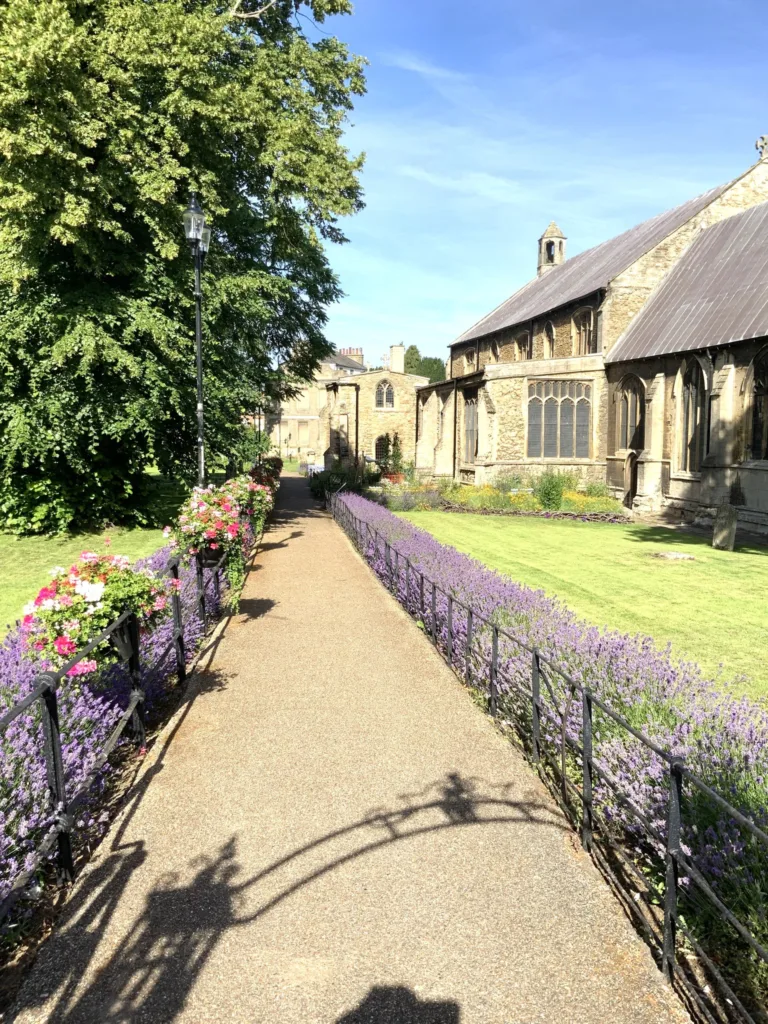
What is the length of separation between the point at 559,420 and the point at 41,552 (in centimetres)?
2263

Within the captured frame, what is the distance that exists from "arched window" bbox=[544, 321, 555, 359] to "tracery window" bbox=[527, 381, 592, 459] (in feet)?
21.5

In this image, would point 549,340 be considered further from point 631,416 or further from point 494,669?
point 494,669

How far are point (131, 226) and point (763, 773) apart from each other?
17727 mm

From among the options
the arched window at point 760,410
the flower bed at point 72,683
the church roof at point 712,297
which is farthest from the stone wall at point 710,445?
the flower bed at point 72,683

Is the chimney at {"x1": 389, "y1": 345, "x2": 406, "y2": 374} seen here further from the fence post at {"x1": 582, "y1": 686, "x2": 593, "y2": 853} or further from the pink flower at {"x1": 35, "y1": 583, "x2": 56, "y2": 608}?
the fence post at {"x1": 582, "y1": 686, "x2": 593, "y2": 853}

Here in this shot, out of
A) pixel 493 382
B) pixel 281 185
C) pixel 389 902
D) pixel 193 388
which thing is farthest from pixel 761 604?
pixel 493 382

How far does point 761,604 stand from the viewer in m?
12.3

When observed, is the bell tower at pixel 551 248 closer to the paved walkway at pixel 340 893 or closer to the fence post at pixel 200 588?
Answer: the fence post at pixel 200 588

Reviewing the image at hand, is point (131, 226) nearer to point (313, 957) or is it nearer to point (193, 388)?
point (193, 388)

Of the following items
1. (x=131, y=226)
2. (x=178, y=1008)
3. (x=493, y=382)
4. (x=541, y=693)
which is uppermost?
(x=131, y=226)

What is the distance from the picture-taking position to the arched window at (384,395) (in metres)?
49.1

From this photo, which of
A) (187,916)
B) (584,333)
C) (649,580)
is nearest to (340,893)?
(187,916)

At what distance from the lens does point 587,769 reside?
14.6ft

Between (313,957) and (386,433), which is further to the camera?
(386,433)
